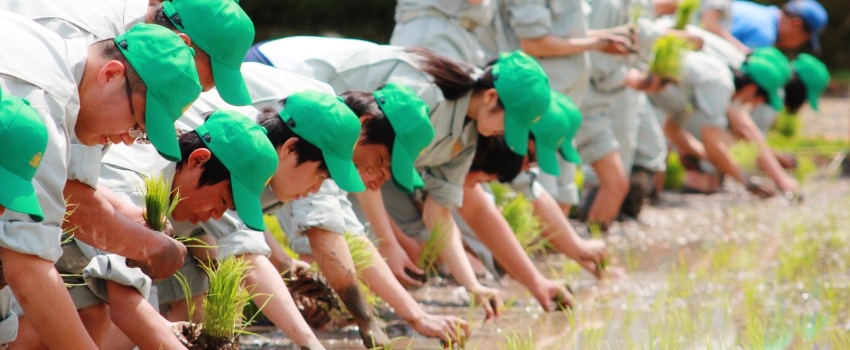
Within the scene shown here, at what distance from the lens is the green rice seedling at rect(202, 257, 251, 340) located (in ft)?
12.4

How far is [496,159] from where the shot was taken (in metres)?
5.45

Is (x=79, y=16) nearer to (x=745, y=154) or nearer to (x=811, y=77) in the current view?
(x=745, y=154)

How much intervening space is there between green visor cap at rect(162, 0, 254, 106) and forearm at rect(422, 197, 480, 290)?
157 cm

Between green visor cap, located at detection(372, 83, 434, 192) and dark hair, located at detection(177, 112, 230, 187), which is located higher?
dark hair, located at detection(177, 112, 230, 187)

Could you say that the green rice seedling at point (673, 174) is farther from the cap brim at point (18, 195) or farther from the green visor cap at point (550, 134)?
the cap brim at point (18, 195)

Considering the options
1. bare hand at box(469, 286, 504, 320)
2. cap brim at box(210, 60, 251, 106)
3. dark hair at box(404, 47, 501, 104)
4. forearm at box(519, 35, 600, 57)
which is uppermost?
cap brim at box(210, 60, 251, 106)

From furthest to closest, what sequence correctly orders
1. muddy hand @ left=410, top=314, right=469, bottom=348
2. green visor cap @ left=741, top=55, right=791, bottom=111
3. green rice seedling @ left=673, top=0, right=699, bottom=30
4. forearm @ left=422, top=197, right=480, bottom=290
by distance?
green visor cap @ left=741, top=55, right=791, bottom=111 → green rice seedling @ left=673, top=0, right=699, bottom=30 → forearm @ left=422, top=197, right=480, bottom=290 → muddy hand @ left=410, top=314, right=469, bottom=348

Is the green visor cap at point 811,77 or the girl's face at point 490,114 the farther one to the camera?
the green visor cap at point 811,77

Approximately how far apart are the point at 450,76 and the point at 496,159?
465 mm

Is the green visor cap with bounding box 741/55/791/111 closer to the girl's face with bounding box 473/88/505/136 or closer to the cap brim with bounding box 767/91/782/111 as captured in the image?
the cap brim with bounding box 767/91/782/111

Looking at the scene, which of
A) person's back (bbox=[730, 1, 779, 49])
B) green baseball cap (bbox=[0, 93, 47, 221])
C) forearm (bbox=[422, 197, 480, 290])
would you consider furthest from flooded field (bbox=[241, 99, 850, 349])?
person's back (bbox=[730, 1, 779, 49])

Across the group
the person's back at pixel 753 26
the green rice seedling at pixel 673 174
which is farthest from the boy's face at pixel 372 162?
the person's back at pixel 753 26

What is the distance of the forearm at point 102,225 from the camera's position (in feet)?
11.3

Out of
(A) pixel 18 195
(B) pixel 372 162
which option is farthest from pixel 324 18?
(A) pixel 18 195
